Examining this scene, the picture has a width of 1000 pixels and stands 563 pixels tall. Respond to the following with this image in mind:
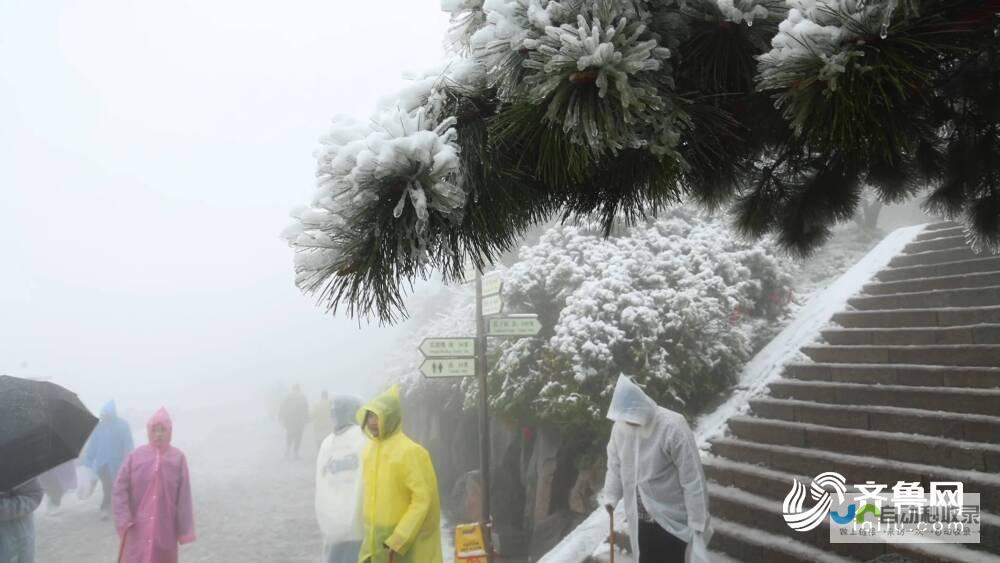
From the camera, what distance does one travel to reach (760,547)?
4312 mm

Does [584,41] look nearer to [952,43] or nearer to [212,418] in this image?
[952,43]

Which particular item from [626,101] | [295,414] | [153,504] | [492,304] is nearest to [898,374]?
[492,304]

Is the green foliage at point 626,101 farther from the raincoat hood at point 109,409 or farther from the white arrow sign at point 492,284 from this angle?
the raincoat hood at point 109,409

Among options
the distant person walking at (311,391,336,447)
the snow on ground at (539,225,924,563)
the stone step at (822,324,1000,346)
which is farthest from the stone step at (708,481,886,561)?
the distant person walking at (311,391,336,447)

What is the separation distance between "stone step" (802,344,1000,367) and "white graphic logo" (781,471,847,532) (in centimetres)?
166

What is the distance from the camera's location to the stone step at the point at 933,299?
19.3 ft

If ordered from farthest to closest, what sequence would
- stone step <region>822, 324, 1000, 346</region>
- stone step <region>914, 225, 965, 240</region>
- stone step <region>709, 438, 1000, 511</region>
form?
stone step <region>914, 225, 965, 240</region> → stone step <region>822, 324, 1000, 346</region> → stone step <region>709, 438, 1000, 511</region>

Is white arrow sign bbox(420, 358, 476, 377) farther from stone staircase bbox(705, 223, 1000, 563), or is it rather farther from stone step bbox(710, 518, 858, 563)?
stone step bbox(710, 518, 858, 563)

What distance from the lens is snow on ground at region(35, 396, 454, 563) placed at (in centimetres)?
751

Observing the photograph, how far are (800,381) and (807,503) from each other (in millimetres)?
1706

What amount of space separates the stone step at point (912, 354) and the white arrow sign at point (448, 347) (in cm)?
352

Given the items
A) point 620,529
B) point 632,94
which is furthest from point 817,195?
point 620,529

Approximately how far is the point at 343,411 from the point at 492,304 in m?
1.79

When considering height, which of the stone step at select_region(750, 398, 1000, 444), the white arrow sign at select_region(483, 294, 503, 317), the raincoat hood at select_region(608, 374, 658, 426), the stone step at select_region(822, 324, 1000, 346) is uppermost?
the white arrow sign at select_region(483, 294, 503, 317)
